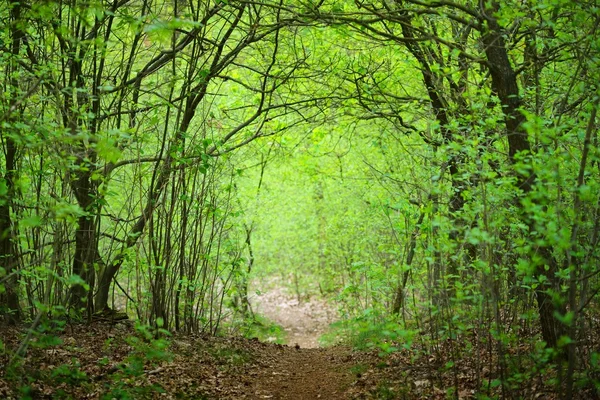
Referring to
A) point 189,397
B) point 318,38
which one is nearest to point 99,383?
point 189,397

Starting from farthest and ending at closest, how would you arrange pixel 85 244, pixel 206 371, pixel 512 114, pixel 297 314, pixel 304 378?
pixel 297 314, pixel 304 378, pixel 85 244, pixel 206 371, pixel 512 114

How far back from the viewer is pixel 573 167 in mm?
5004

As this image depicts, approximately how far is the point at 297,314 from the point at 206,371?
48.2 ft

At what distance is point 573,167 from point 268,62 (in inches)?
219

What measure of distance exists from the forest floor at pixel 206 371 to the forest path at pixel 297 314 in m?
7.31

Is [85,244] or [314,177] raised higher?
→ [314,177]

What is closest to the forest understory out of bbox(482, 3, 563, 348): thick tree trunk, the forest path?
bbox(482, 3, 563, 348): thick tree trunk

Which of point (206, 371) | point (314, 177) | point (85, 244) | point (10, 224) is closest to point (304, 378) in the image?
point (206, 371)

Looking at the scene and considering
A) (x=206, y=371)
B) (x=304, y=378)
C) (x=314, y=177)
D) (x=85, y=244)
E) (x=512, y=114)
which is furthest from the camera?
(x=314, y=177)

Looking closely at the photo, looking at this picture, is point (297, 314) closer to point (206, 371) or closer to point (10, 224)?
point (206, 371)

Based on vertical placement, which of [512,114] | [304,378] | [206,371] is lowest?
[304,378]

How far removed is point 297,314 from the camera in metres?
21.4

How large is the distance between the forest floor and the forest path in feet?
24.0

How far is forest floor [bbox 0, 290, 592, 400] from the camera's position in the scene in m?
4.51
